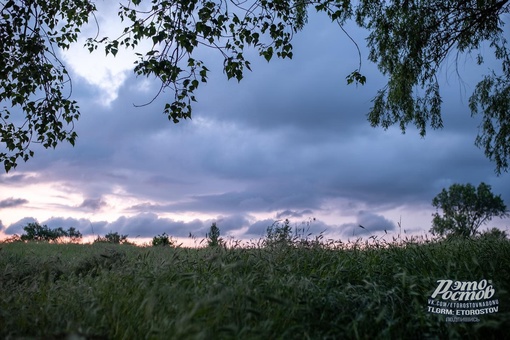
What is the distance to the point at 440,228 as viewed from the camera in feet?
119

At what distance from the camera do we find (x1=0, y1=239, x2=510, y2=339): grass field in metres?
5.13

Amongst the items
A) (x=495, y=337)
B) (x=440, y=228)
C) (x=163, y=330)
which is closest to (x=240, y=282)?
(x=163, y=330)

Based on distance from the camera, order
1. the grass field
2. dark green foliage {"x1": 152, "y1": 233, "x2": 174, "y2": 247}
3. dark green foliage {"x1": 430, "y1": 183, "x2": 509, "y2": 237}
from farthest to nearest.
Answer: dark green foliage {"x1": 430, "y1": 183, "x2": 509, "y2": 237}
dark green foliage {"x1": 152, "y1": 233, "x2": 174, "y2": 247}
the grass field

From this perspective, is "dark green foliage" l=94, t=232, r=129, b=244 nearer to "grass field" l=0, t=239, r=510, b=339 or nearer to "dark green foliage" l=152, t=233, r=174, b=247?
"dark green foliage" l=152, t=233, r=174, b=247

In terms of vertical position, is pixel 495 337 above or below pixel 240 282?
below

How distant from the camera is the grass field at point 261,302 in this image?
16.8 ft

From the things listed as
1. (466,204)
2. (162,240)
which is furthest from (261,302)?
(466,204)

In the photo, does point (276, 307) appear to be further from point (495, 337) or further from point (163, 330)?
point (495, 337)

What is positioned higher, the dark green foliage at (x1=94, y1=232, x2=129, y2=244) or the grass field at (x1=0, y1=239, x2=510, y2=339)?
the dark green foliage at (x1=94, y1=232, x2=129, y2=244)

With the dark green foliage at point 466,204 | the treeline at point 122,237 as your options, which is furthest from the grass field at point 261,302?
the dark green foliage at point 466,204

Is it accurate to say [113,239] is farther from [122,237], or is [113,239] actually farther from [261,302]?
[261,302]

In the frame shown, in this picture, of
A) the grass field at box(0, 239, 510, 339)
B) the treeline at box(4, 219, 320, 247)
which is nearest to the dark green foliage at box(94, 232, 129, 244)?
the treeline at box(4, 219, 320, 247)

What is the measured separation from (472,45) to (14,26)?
1344cm

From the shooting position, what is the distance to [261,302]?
5.74 metres
